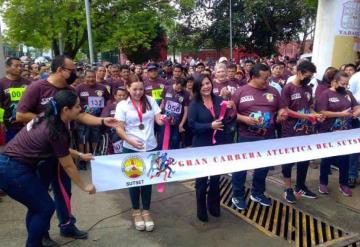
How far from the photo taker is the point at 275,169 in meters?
6.70

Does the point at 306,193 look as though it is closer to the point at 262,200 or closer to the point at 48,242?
the point at 262,200

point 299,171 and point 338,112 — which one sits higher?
point 338,112

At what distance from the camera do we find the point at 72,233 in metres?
4.26

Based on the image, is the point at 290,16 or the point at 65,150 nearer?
the point at 65,150

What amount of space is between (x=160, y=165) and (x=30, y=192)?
4.67ft

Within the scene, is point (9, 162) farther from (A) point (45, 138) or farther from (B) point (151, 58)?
(B) point (151, 58)

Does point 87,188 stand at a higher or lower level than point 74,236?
higher

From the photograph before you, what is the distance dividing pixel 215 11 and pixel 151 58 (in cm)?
704

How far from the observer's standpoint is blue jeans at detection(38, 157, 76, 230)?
369 centimetres

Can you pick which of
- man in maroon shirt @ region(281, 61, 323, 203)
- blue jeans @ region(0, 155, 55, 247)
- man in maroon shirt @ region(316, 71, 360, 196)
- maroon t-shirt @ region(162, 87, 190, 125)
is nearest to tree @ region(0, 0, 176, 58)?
maroon t-shirt @ region(162, 87, 190, 125)

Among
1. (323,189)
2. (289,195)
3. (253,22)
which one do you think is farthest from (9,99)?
(253,22)

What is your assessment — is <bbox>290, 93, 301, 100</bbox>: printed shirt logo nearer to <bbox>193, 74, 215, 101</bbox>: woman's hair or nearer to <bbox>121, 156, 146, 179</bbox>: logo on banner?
<bbox>193, 74, 215, 101</bbox>: woman's hair

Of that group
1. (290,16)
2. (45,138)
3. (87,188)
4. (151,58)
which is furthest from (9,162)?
(151,58)

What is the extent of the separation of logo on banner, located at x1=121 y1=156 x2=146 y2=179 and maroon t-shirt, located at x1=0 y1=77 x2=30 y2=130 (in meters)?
2.25
